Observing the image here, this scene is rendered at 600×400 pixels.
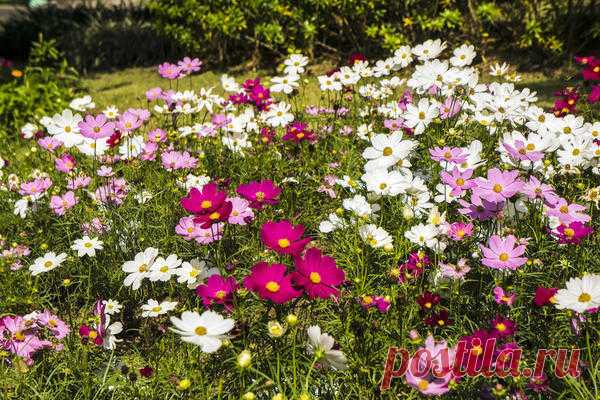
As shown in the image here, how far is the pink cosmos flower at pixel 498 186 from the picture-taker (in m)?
1.80

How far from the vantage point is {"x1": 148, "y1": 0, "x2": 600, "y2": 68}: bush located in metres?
5.91

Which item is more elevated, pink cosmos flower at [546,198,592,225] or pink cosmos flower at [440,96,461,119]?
pink cosmos flower at [546,198,592,225]

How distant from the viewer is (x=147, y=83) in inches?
279

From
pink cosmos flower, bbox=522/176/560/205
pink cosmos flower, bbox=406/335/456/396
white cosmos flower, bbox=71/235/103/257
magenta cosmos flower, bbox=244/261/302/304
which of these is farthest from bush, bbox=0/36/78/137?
pink cosmos flower, bbox=406/335/456/396

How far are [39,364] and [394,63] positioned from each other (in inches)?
92.2

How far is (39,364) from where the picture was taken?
1.84 meters

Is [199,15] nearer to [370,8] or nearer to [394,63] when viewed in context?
[370,8]

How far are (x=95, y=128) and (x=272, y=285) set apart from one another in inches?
57.5

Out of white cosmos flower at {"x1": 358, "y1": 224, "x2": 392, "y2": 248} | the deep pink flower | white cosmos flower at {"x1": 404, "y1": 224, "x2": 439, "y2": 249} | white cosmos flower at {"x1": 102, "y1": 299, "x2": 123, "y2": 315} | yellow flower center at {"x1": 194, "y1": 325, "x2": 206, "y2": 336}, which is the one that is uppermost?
the deep pink flower

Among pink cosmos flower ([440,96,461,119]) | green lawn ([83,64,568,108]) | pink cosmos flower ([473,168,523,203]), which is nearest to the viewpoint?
pink cosmos flower ([473,168,523,203])

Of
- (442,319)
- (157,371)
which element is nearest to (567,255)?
(442,319)

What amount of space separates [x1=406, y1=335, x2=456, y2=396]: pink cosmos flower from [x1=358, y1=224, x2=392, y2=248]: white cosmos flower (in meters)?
0.61

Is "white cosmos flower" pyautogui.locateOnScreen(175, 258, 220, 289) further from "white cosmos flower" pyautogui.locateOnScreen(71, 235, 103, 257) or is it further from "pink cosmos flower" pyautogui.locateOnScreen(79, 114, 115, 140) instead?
"pink cosmos flower" pyautogui.locateOnScreen(79, 114, 115, 140)

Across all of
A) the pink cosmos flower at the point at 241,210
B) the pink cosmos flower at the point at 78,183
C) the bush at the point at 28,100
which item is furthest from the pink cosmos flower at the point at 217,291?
the bush at the point at 28,100
